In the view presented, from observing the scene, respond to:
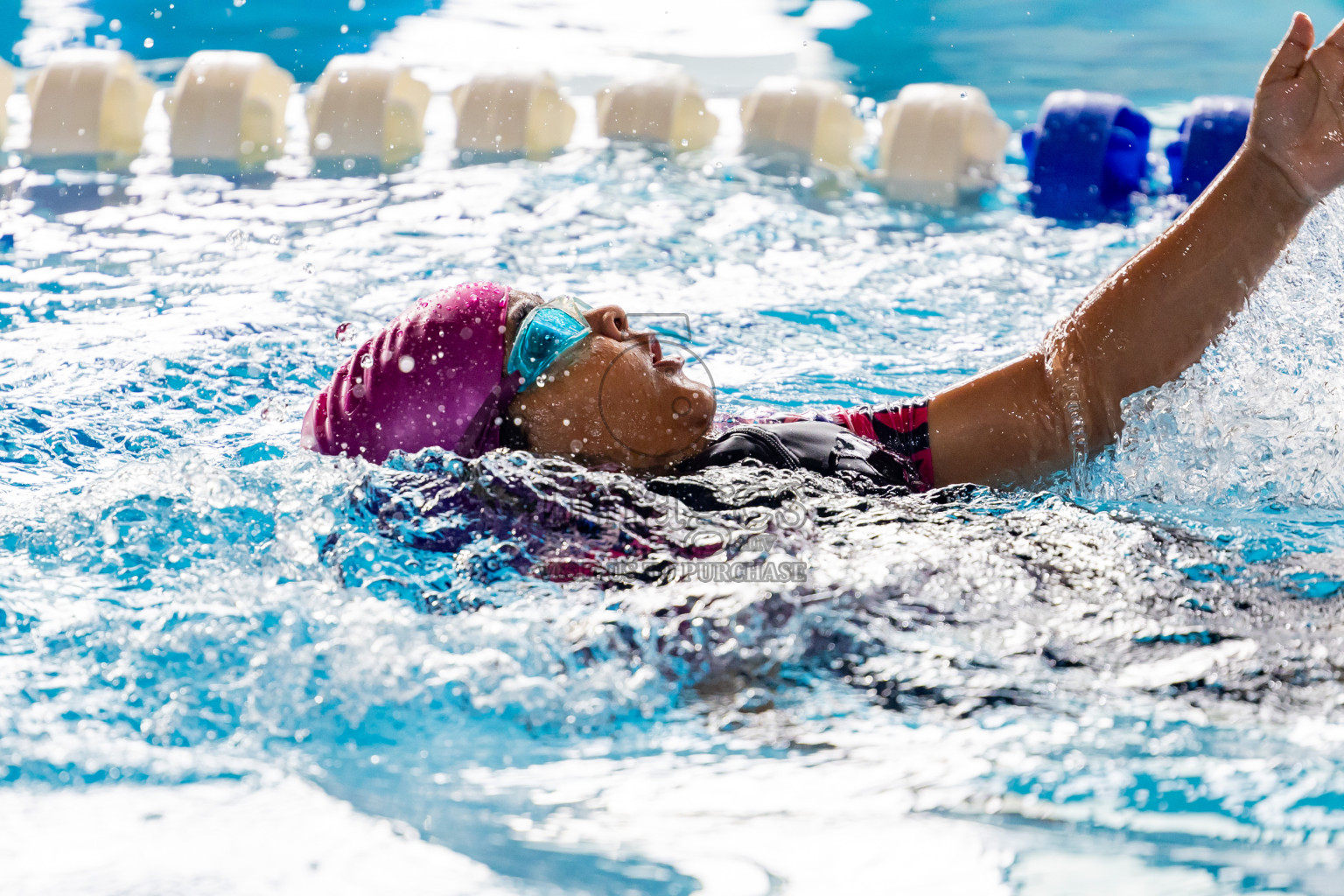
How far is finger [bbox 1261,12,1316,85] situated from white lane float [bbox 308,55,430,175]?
177 inches

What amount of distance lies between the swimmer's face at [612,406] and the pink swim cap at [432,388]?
1.6 inches

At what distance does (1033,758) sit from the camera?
1.42 metres

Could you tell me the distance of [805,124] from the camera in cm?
584

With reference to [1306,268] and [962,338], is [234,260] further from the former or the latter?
[1306,268]

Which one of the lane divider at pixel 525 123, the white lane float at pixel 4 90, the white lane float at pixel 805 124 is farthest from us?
the white lane float at pixel 4 90

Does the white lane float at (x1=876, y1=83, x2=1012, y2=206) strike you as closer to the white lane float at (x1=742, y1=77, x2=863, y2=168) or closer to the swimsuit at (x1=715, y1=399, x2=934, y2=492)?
the white lane float at (x1=742, y1=77, x2=863, y2=168)

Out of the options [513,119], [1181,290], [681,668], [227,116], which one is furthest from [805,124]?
[681,668]

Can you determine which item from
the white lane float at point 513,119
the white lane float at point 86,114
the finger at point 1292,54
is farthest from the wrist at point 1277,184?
the white lane float at point 86,114

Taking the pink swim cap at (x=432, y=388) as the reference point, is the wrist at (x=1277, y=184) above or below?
above

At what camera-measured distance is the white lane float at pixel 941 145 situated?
561 centimetres

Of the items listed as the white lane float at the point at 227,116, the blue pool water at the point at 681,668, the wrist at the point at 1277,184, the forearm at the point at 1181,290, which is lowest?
the blue pool water at the point at 681,668

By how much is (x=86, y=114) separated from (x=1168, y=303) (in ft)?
18.1

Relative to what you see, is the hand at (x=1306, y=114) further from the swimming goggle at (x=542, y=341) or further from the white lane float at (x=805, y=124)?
the white lane float at (x=805, y=124)

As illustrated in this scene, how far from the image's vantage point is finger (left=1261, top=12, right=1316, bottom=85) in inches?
79.0
